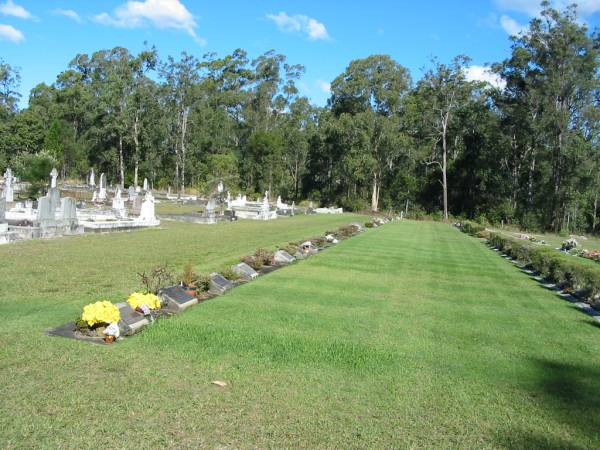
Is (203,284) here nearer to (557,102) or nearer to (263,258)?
(263,258)

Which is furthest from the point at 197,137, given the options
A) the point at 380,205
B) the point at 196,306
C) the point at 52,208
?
the point at 196,306

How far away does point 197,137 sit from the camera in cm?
6775

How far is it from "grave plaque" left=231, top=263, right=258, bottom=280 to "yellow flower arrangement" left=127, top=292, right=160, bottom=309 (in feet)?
11.7

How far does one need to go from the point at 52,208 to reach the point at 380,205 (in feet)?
164

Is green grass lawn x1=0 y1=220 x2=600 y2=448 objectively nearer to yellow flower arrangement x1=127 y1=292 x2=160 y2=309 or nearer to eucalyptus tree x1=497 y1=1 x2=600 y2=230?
yellow flower arrangement x1=127 y1=292 x2=160 y2=309

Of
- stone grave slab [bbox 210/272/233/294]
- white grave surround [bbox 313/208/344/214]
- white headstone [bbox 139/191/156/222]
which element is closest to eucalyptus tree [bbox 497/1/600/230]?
white grave surround [bbox 313/208/344/214]

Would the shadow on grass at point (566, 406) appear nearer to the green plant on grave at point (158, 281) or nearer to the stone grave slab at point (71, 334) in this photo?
the stone grave slab at point (71, 334)

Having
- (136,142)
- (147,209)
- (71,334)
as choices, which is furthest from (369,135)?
(71,334)

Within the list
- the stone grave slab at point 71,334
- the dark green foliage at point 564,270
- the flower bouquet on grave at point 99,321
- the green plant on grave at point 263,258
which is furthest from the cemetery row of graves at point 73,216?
the dark green foliage at point 564,270

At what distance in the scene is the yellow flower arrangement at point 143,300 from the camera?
7367mm

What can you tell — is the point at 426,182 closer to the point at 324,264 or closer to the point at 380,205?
the point at 380,205

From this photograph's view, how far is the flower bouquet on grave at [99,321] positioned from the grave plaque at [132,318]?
0.34m

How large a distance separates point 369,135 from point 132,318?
177 ft

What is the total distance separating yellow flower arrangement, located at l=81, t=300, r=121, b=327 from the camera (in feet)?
21.0
